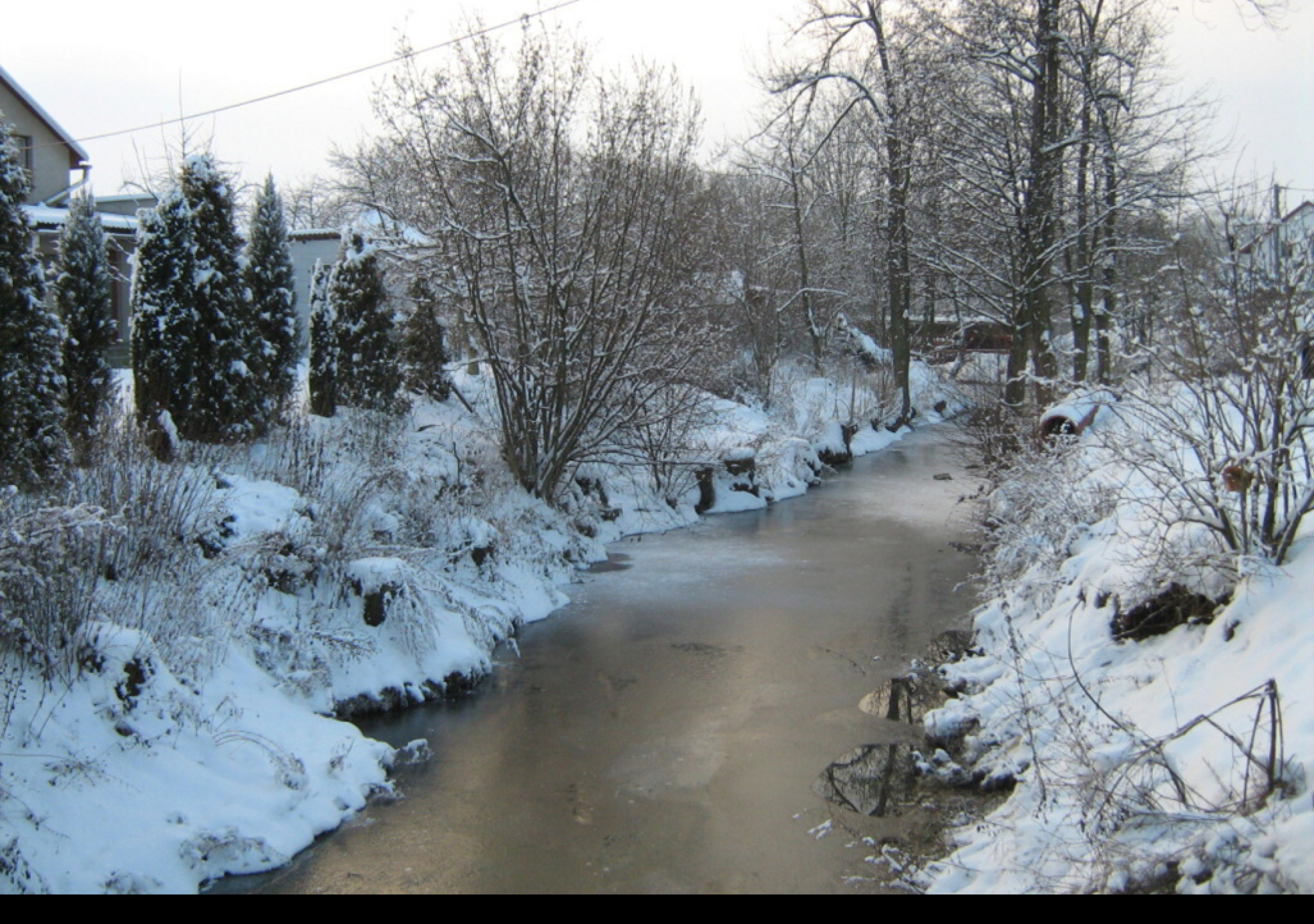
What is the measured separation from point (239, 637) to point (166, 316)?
5507mm

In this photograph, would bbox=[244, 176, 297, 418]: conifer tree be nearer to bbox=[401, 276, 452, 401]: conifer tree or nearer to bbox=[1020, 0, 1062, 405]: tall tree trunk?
bbox=[401, 276, 452, 401]: conifer tree

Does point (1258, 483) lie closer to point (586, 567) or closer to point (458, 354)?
point (586, 567)

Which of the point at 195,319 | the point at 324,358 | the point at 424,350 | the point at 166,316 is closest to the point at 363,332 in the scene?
the point at 324,358

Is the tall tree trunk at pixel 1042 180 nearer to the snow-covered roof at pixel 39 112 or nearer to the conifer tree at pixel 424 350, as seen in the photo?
the conifer tree at pixel 424 350

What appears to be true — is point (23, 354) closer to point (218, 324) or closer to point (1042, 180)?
point (218, 324)

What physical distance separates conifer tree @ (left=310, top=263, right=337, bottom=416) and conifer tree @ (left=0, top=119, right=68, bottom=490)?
4.21 metres

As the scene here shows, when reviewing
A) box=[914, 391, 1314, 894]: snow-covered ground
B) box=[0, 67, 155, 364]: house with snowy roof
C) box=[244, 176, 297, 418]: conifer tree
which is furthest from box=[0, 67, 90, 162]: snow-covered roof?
box=[914, 391, 1314, 894]: snow-covered ground

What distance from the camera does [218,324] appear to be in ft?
37.2

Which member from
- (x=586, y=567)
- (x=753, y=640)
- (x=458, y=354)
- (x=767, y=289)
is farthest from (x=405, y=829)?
(x=767, y=289)

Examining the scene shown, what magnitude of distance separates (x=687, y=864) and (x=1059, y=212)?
12.6m

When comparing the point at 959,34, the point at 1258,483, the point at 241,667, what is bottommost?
the point at 241,667

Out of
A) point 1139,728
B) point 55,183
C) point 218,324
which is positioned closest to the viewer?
point 1139,728

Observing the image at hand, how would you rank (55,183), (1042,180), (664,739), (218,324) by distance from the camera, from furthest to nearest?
(55,183)
(1042,180)
(218,324)
(664,739)

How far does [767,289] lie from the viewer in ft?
87.3
